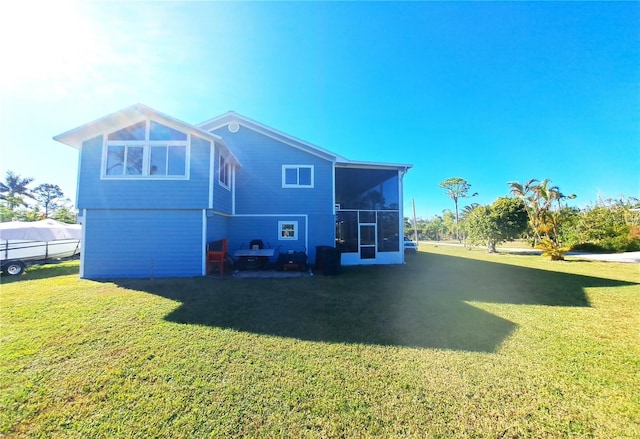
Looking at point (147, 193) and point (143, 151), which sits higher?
point (143, 151)

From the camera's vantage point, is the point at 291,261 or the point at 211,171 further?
the point at 291,261

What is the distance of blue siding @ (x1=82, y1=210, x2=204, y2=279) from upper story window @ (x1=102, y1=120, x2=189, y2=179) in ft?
4.50

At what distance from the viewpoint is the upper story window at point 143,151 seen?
7941mm

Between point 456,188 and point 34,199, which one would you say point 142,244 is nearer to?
point 34,199

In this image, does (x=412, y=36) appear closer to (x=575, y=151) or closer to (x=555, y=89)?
(x=555, y=89)

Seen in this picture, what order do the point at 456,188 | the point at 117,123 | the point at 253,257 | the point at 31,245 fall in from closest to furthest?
the point at 117,123 < the point at 253,257 < the point at 31,245 < the point at 456,188

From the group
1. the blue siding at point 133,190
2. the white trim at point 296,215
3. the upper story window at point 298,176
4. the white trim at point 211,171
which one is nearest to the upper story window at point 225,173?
the white trim at point 211,171

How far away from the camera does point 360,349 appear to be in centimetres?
349

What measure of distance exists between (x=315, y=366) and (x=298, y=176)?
8900mm

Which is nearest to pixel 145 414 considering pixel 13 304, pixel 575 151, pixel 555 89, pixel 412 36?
pixel 13 304

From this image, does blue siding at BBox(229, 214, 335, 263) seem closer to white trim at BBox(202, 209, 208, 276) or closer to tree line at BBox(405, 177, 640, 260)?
white trim at BBox(202, 209, 208, 276)

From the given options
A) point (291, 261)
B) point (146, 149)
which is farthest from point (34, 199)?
point (291, 261)

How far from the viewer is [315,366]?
3.05 m

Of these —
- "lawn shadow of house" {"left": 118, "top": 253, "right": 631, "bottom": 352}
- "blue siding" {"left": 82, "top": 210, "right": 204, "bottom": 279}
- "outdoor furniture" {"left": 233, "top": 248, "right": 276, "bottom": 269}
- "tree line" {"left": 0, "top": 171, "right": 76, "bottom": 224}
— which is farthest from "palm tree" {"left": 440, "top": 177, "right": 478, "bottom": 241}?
"tree line" {"left": 0, "top": 171, "right": 76, "bottom": 224}
